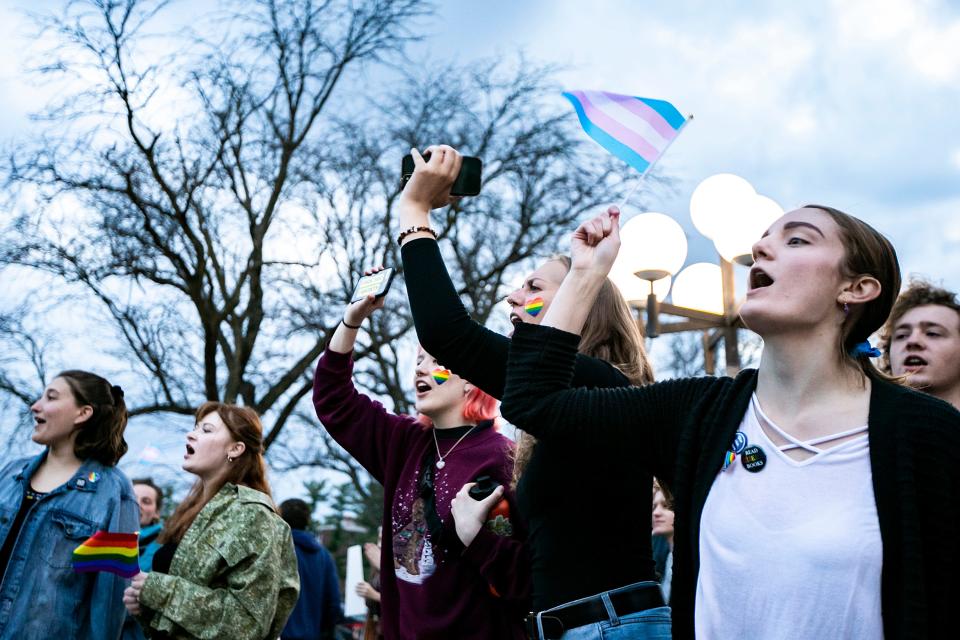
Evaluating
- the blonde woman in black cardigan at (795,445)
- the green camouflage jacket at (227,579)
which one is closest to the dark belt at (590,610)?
the blonde woman in black cardigan at (795,445)

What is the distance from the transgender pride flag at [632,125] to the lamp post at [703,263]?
3.68 m

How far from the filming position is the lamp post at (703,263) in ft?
21.6

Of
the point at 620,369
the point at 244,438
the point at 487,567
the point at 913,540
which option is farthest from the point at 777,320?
the point at 244,438

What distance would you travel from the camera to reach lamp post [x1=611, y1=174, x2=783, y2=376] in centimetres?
657

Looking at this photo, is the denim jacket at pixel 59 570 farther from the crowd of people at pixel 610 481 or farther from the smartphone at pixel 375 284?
the smartphone at pixel 375 284

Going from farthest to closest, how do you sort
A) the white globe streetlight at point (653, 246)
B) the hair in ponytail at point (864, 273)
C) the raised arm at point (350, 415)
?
1. the white globe streetlight at point (653, 246)
2. the raised arm at point (350, 415)
3. the hair in ponytail at point (864, 273)

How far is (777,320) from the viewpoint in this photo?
6.71ft

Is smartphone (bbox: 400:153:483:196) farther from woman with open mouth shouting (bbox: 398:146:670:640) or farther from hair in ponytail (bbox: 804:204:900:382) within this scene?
hair in ponytail (bbox: 804:204:900:382)

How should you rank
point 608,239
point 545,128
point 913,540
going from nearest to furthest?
point 913,540 < point 608,239 < point 545,128

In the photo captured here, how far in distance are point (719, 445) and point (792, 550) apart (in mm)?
310

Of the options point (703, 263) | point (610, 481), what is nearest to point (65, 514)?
point (610, 481)

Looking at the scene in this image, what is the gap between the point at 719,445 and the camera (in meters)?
2.04

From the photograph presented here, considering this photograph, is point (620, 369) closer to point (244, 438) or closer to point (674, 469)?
point (674, 469)

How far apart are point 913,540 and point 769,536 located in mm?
259
